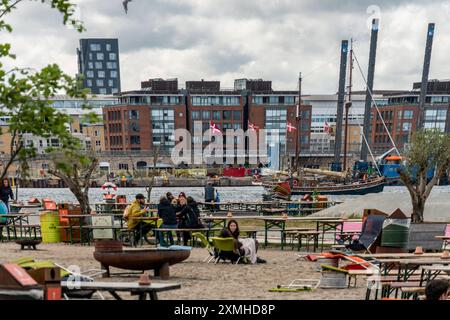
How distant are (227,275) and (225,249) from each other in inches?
52.6

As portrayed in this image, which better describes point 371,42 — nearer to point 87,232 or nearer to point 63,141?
point 87,232

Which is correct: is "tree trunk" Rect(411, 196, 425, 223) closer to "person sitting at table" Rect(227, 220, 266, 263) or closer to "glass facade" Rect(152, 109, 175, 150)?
"person sitting at table" Rect(227, 220, 266, 263)

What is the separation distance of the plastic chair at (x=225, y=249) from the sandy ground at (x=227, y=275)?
0.76 feet

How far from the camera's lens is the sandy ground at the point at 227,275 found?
30.0 ft

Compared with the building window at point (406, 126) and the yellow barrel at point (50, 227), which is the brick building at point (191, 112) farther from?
the yellow barrel at point (50, 227)

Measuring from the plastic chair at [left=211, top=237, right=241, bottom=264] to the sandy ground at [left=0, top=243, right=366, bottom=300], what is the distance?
0.23m

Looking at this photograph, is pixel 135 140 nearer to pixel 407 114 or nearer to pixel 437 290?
pixel 407 114

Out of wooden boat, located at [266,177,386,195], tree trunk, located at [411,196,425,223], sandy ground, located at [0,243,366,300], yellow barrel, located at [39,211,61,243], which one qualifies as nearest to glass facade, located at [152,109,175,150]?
wooden boat, located at [266,177,386,195]

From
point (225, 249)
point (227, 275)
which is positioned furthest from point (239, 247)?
point (227, 275)

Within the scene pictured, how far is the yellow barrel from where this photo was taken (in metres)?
16.8

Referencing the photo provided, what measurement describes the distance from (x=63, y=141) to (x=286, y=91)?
102 metres

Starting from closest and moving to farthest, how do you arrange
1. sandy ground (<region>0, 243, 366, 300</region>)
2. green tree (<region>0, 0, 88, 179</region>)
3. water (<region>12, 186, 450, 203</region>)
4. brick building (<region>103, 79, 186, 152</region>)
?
green tree (<region>0, 0, 88, 179</region>) → sandy ground (<region>0, 243, 366, 300</region>) → water (<region>12, 186, 450, 203</region>) → brick building (<region>103, 79, 186, 152</region>)

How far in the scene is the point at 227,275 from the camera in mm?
11086
